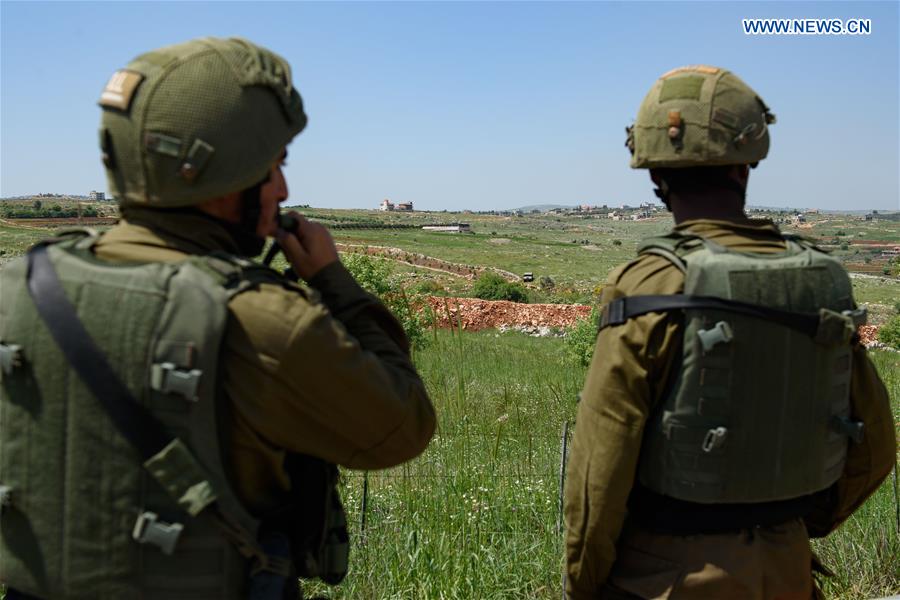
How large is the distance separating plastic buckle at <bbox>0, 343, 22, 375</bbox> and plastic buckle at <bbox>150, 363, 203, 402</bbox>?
0.32m

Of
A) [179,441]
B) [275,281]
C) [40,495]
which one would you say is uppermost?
[275,281]

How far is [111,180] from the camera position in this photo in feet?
6.15

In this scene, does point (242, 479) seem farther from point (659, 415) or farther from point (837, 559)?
point (837, 559)

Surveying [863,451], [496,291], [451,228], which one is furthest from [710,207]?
Result: [451,228]

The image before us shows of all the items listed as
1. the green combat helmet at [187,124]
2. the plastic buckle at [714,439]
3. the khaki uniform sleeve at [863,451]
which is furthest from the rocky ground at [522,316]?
the green combat helmet at [187,124]

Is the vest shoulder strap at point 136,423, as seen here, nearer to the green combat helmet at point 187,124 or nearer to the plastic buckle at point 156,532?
the plastic buckle at point 156,532

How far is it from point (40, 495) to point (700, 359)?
1666 mm

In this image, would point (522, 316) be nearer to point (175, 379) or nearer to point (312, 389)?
point (312, 389)

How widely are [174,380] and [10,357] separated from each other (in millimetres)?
385

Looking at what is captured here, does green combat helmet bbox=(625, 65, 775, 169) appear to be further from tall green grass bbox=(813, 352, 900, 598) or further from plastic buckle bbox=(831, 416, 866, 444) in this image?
tall green grass bbox=(813, 352, 900, 598)

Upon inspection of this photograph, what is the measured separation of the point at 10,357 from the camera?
1.71 meters

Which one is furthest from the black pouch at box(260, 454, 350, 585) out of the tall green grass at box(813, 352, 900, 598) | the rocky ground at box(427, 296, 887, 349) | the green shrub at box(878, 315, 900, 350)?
the rocky ground at box(427, 296, 887, 349)

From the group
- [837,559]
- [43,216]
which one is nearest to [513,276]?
[43,216]

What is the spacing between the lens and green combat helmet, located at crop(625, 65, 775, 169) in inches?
96.7
